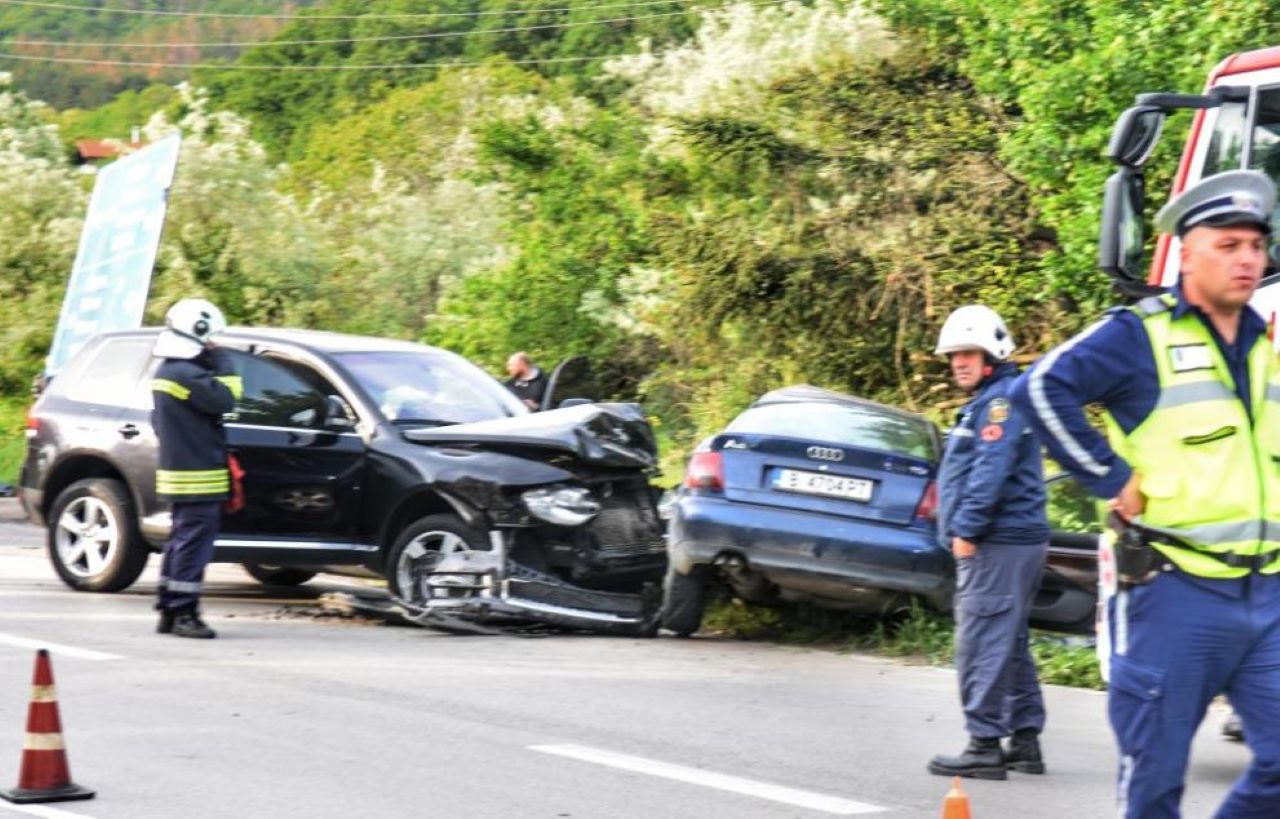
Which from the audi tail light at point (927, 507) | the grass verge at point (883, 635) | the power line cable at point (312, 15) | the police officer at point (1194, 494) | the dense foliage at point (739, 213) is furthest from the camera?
the power line cable at point (312, 15)

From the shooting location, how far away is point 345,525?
12016 millimetres

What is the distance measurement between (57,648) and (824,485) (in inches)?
157

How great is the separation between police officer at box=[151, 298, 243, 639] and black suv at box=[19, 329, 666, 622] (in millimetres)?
1037

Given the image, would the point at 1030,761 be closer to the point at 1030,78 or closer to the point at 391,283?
the point at 1030,78

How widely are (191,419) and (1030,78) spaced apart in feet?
36.6

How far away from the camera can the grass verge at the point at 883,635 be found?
33.9 ft

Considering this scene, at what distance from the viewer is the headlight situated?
11.3 m

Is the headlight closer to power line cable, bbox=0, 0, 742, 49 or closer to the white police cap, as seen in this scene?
the white police cap

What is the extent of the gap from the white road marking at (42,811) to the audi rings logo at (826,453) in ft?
16.9

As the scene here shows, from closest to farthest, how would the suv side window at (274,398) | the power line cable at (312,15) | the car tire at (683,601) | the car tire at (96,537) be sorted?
the car tire at (683,601) < the suv side window at (274,398) < the car tire at (96,537) < the power line cable at (312,15)

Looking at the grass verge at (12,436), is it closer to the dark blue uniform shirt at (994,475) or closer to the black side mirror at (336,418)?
the black side mirror at (336,418)

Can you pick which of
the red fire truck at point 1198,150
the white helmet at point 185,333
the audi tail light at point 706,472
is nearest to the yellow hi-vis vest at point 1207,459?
the red fire truck at point 1198,150

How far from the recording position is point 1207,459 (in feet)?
15.1

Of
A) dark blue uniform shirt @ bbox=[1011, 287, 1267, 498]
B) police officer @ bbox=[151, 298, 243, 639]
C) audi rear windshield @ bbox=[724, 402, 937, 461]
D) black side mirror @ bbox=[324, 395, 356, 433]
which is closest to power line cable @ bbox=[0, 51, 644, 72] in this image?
black side mirror @ bbox=[324, 395, 356, 433]
